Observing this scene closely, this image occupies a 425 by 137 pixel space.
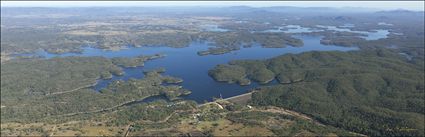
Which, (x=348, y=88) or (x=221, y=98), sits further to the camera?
(x=348, y=88)

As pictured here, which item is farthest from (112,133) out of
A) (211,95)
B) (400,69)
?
(400,69)

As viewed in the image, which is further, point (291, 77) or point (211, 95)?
point (291, 77)

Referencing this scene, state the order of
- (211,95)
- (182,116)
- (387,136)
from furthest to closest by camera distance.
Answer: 1. (211,95)
2. (182,116)
3. (387,136)

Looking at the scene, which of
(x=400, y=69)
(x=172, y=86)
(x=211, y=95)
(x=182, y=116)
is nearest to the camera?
(x=182, y=116)

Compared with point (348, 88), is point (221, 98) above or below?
below

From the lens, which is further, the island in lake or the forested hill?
the forested hill

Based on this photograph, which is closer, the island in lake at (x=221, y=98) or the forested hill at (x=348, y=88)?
the island in lake at (x=221, y=98)

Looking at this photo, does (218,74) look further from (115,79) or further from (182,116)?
(182,116)

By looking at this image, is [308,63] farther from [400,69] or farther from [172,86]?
[172,86]
